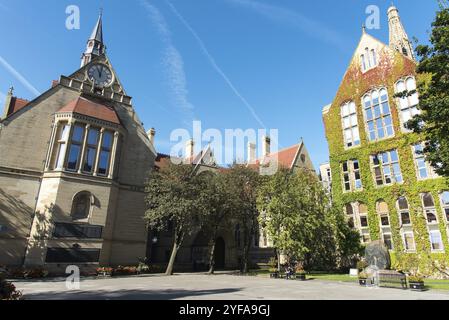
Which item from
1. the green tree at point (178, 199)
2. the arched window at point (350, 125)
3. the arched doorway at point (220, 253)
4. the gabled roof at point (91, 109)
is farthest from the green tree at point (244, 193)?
the gabled roof at point (91, 109)

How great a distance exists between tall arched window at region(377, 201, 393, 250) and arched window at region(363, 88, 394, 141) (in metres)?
7.95

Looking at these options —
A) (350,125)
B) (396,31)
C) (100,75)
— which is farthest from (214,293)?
(396,31)

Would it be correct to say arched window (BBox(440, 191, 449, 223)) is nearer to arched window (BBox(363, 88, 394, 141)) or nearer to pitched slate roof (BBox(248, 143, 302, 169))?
arched window (BBox(363, 88, 394, 141))

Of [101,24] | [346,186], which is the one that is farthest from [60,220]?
[101,24]

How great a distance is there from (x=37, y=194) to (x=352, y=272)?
33.1 m

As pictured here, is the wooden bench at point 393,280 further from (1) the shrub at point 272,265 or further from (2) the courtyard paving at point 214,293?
(1) the shrub at point 272,265

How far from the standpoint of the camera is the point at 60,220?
29.2 metres

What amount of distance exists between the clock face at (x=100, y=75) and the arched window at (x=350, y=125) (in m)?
31.3

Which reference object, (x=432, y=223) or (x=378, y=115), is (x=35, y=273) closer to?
(x=432, y=223)

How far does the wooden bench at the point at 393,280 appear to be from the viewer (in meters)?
20.5

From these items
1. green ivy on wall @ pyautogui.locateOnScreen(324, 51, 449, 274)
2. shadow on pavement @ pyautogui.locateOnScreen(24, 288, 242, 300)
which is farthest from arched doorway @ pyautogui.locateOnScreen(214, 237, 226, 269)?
shadow on pavement @ pyautogui.locateOnScreen(24, 288, 242, 300)

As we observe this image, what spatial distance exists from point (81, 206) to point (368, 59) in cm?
3877
